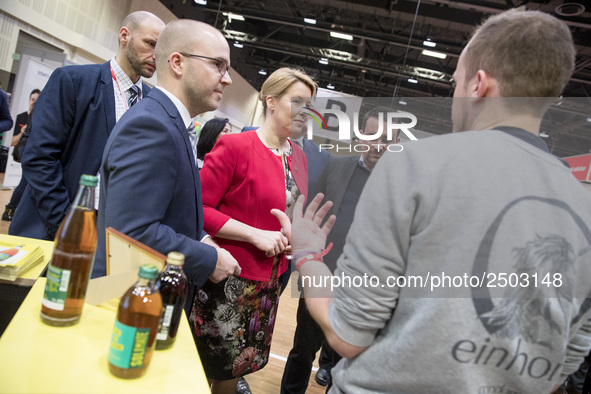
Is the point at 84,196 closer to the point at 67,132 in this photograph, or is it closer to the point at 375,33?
the point at 67,132

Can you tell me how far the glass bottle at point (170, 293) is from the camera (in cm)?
88

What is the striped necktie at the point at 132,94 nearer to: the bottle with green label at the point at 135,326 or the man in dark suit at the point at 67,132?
the man in dark suit at the point at 67,132

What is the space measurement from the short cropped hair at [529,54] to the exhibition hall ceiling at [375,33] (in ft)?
21.4

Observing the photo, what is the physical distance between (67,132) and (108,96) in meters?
0.25

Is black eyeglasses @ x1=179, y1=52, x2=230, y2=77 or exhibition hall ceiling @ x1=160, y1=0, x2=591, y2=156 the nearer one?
black eyeglasses @ x1=179, y1=52, x2=230, y2=77

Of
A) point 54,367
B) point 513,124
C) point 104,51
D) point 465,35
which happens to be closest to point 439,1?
point 465,35

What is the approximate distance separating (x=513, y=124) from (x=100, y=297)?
3.28 ft

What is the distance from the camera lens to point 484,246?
692 mm

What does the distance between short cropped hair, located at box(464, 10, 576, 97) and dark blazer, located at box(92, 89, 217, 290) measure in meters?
0.86

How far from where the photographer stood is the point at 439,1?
779 cm

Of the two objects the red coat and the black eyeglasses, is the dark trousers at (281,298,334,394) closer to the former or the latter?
the red coat

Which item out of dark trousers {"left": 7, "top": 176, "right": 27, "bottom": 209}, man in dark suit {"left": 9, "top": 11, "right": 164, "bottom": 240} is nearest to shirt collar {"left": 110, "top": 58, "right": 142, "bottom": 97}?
man in dark suit {"left": 9, "top": 11, "right": 164, "bottom": 240}

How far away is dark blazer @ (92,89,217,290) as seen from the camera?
1120 millimetres

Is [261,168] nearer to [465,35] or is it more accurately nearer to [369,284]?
[369,284]
